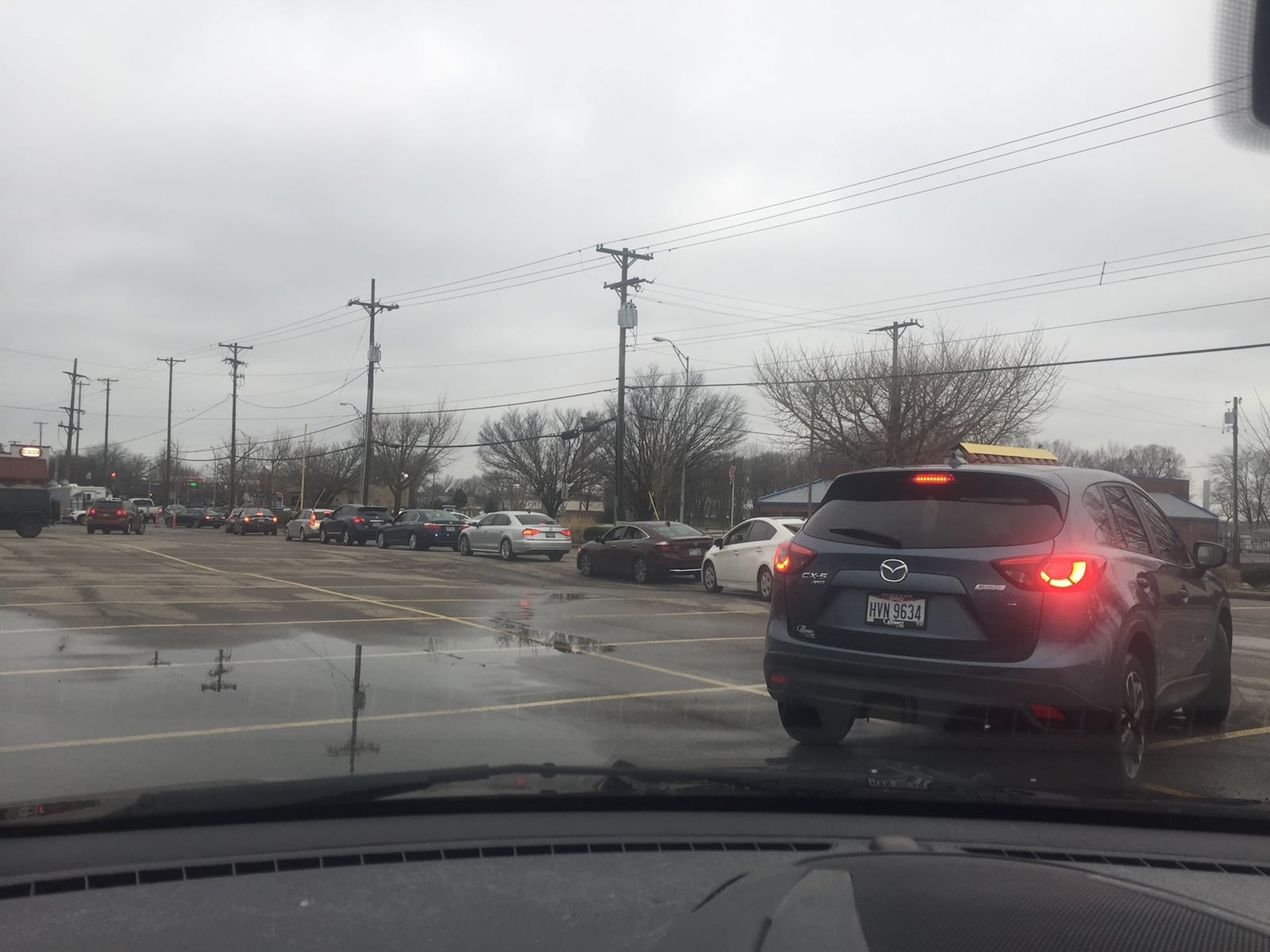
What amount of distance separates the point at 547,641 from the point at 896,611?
6.64 m

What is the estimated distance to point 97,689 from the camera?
833 centimetres

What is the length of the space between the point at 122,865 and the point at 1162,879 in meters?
3.22

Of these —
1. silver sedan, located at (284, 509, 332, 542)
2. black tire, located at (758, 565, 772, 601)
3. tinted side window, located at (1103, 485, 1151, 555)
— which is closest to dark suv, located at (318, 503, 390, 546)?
silver sedan, located at (284, 509, 332, 542)

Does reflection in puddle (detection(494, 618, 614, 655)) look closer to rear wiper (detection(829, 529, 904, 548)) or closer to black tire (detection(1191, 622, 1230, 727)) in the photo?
rear wiper (detection(829, 529, 904, 548))

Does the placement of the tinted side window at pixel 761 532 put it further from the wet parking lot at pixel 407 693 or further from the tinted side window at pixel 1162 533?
the tinted side window at pixel 1162 533

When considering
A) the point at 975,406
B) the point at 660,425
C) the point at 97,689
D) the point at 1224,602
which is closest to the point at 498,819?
the point at 97,689

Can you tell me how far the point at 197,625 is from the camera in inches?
502

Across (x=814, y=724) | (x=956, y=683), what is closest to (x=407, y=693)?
(x=814, y=724)

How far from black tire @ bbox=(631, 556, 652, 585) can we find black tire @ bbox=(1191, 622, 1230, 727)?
15470mm

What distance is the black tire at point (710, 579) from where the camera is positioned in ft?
67.7

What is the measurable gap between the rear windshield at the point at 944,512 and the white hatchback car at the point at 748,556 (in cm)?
1212

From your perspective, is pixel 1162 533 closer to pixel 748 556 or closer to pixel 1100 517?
pixel 1100 517

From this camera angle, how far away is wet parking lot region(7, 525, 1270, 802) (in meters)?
5.95

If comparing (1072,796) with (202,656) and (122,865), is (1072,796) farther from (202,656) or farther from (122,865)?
(202,656)
